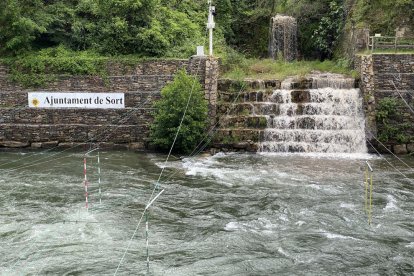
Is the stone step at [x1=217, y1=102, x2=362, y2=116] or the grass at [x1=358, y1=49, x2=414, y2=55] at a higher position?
the grass at [x1=358, y1=49, x2=414, y2=55]

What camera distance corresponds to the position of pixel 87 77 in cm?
2039

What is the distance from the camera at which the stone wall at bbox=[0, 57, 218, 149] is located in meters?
20.2

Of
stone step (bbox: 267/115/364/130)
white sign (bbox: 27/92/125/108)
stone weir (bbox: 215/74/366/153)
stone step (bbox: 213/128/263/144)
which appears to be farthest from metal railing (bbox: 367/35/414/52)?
white sign (bbox: 27/92/125/108)

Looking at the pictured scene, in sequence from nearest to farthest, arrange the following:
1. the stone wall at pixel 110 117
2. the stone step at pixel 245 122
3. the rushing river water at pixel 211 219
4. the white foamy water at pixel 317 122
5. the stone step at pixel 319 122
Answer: the rushing river water at pixel 211 219 < the white foamy water at pixel 317 122 < the stone step at pixel 319 122 < the stone step at pixel 245 122 < the stone wall at pixel 110 117

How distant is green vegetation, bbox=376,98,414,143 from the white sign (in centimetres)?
975

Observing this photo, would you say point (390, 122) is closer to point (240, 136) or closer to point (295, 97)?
point (295, 97)

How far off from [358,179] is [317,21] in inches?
550

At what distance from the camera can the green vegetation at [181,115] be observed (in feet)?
60.5

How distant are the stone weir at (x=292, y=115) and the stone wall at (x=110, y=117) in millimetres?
1168

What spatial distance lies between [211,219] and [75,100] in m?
10.3

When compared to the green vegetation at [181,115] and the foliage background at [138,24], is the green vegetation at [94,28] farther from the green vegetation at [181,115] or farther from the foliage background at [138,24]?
the green vegetation at [181,115]

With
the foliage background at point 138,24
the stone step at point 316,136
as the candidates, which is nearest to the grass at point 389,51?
the foliage background at point 138,24

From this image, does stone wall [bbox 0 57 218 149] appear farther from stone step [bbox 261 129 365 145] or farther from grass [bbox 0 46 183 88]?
stone step [bbox 261 129 365 145]

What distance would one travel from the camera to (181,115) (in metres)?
18.5
